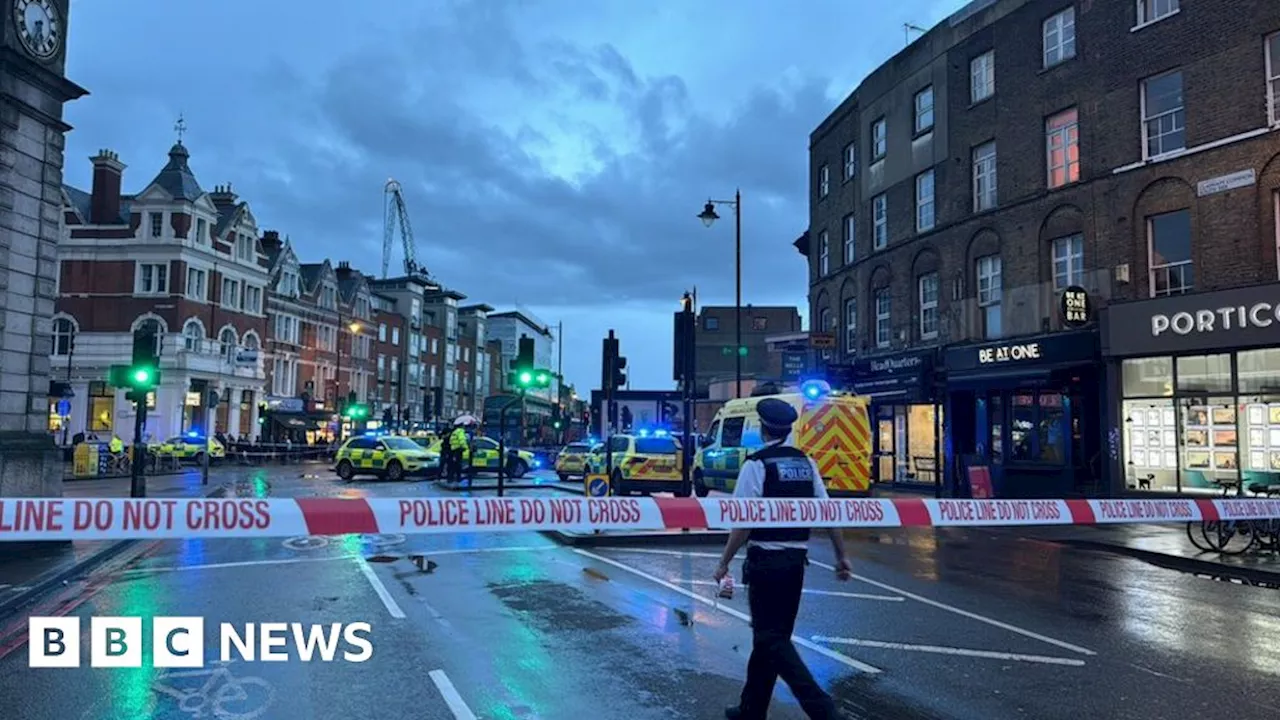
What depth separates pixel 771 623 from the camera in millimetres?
4824

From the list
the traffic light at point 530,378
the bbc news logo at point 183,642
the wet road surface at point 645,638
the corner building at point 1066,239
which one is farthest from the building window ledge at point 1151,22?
the bbc news logo at point 183,642

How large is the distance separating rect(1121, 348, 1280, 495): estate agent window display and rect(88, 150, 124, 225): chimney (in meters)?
51.6

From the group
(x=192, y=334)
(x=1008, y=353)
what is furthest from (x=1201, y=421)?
(x=192, y=334)

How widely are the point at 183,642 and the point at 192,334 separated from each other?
1919 inches

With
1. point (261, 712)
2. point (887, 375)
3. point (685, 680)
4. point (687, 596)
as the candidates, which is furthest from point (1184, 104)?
point (261, 712)

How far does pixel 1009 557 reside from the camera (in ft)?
43.1

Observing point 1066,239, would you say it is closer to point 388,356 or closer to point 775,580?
point 775,580

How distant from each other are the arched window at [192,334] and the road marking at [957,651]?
50.6 m

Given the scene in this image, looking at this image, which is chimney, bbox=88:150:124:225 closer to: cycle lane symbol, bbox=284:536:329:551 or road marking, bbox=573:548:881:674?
cycle lane symbol, bbox=284:536:329:551

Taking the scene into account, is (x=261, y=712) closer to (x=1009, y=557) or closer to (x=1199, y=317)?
(x=1009, y=557)

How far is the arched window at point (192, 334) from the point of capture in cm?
4988

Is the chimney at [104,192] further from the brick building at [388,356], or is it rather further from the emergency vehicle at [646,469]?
the emergency vehicle at [646,469]

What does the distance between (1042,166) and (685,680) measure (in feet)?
67.1

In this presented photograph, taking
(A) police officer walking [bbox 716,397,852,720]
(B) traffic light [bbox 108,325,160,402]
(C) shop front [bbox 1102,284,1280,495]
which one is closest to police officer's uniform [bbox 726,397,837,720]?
(A) police officer walking [bbox 716,397,852,720]
